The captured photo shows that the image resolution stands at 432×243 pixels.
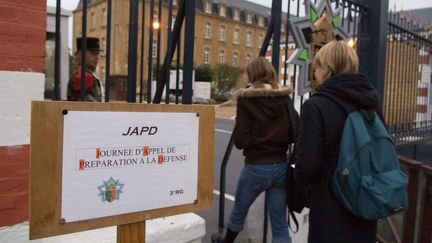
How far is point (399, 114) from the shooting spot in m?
7.47

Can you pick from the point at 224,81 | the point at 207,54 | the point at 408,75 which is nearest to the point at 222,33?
the point at 207,54

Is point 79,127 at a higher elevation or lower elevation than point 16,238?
higher

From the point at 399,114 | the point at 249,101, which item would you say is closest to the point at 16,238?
the point at 249,101

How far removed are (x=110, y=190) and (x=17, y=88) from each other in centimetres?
80

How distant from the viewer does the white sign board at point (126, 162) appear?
5.24 ft

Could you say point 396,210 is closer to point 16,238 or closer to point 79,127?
point 79,127

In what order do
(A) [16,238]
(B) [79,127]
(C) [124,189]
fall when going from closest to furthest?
(B) [79,127] < (C) [124,189] < (A) [16,238]

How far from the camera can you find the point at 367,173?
215cm

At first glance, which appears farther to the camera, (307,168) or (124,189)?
(307,168)

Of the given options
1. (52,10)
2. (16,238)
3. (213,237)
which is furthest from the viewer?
(52,10)

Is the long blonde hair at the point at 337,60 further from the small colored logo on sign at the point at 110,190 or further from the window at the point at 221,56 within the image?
the window at the point at 221,56

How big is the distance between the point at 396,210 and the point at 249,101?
1376 millimetres

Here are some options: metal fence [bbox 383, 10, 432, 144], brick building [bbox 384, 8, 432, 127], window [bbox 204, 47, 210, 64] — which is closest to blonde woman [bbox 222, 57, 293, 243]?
metal fence [bbox 383, 10, 432, 144]

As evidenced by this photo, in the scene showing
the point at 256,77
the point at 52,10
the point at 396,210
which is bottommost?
the point at 396,210
